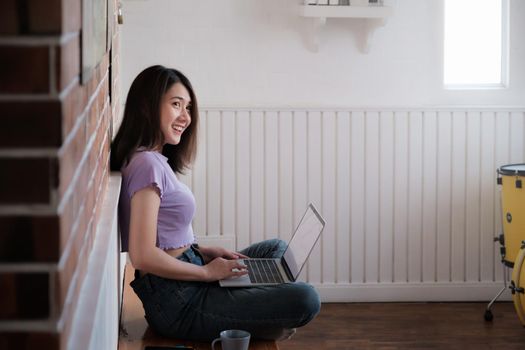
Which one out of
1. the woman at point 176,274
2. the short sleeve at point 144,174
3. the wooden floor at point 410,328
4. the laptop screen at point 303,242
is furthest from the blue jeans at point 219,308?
the wooden floor at point 410,328

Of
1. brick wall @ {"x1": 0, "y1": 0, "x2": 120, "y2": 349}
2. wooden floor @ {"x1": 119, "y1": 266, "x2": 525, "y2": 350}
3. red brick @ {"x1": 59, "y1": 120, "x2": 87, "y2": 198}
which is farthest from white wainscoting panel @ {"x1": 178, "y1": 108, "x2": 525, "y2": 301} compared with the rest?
brick wall @ {"x1": 0, "y1": 0, "x2": 120, "y2": 349}

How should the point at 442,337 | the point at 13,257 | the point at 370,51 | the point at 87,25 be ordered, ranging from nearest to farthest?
the point at 13,257, the point at 87,25, the point at 442,337, the point at 370,51

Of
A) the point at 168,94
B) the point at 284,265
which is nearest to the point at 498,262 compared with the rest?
the point at 284,265

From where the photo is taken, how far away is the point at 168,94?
8.41ft

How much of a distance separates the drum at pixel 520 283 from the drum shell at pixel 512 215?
187mm

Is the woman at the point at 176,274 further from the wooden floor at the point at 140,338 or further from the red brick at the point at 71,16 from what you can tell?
the red brick at the point at 71,16

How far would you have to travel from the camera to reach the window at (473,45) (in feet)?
14.4

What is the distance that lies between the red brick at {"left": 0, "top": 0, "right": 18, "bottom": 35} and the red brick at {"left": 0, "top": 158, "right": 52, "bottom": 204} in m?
0.11

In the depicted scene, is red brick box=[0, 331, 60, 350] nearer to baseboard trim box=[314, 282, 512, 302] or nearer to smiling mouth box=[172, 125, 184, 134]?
smiling mouth box=[172, 125, 184, 134]

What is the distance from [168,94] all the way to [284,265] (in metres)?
0.66

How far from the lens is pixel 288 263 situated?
2633 mm

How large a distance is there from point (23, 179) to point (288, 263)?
1.96m

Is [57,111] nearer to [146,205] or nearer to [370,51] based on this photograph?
[146,205]

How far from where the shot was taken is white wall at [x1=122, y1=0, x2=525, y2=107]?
13.5ft
